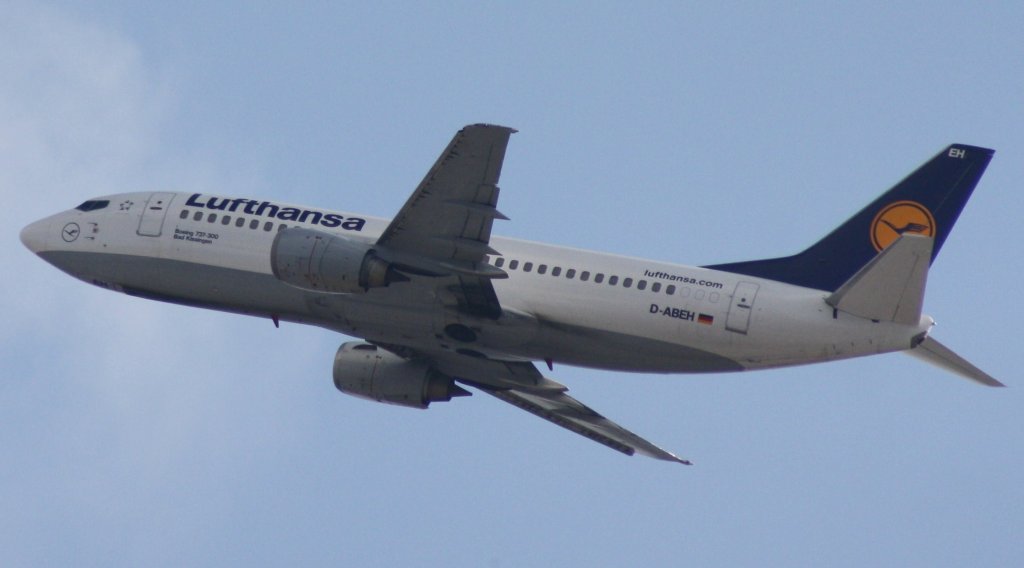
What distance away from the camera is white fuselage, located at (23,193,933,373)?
42.9m

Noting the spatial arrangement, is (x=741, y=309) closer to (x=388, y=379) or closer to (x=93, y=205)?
(x=388, y=379)

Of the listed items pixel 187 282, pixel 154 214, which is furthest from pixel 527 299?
pixel 154 214

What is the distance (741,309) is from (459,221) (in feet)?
25.5

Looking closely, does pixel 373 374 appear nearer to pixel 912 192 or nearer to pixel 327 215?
pixel 327 215

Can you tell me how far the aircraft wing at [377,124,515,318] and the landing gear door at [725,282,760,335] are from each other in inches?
244

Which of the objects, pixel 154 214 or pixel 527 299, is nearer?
pixel 527 299

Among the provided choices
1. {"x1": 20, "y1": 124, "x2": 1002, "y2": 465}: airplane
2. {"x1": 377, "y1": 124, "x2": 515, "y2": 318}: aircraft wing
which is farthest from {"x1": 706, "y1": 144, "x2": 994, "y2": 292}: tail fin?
{"x1": 377, "y1": 124, "x2": 515, "y2": 318}: aircraft wing

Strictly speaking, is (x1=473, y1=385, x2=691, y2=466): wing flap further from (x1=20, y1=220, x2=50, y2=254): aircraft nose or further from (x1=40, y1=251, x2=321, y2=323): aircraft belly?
(x1=20, y1=220, x2=50, y2=254): aircraft nose

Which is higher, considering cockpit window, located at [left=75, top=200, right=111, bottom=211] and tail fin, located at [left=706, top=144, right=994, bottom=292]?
tail fin, located at [left=706, top=144, right=994, bottom=292]

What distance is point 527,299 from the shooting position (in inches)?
1785

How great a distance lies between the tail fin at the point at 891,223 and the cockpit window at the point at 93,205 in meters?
19.5

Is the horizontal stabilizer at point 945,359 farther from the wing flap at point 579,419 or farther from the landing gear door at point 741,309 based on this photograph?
the wing flap at point 579,419

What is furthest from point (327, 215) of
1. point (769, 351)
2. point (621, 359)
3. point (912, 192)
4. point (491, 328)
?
point (912, 192)

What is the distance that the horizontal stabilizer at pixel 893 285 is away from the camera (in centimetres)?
3972
